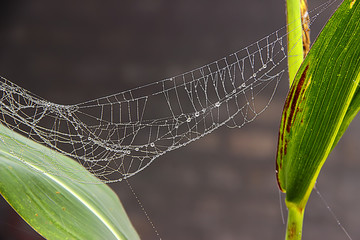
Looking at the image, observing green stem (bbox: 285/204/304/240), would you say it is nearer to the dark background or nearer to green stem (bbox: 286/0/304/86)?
green stem (bbox: 286/0/304/86)

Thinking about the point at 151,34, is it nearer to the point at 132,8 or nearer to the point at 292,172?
the point at 132,8

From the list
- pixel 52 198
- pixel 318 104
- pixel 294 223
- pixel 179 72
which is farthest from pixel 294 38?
pixel 179 72

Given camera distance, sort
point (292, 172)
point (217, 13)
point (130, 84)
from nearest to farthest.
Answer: point (292, 172), point (217, 13), point (130, 84)

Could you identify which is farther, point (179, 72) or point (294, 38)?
point (179, 72)

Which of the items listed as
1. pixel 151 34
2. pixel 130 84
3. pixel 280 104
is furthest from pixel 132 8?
pixel 280 104

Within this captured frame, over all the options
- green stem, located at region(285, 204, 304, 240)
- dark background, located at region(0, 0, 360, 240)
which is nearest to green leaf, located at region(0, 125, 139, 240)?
green stem, located at region(285, 204, 304, 240)

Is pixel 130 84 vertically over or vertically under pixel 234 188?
over

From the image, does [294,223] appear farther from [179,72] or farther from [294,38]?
[179,72]
